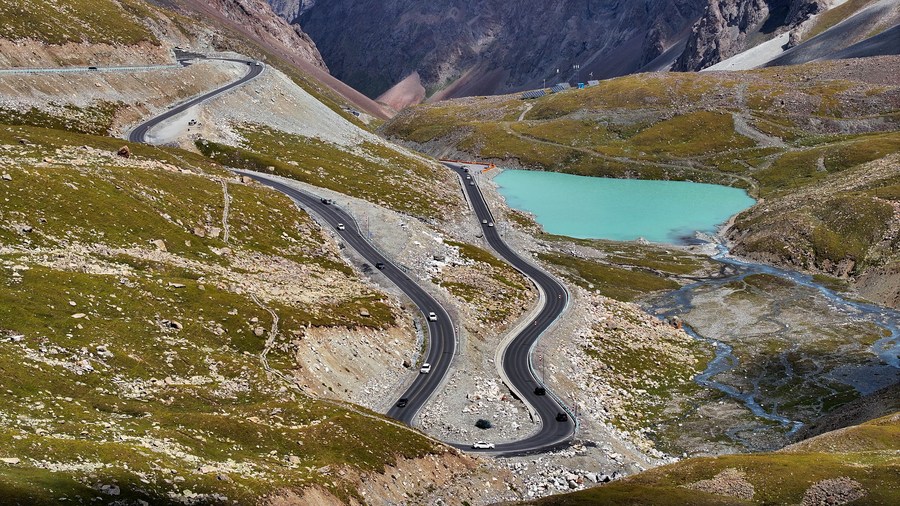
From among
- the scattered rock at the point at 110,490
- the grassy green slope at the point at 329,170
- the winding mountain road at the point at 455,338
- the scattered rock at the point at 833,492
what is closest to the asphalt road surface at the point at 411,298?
the winding mountain road at the point at 455,338

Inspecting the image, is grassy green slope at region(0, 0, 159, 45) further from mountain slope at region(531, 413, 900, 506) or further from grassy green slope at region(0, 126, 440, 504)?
mountain slope at region(531, 413, 900, 506)

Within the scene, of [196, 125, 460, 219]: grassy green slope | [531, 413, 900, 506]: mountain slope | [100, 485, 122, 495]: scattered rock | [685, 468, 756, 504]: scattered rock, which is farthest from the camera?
[196, 125, 460, 219]: grassy green slope

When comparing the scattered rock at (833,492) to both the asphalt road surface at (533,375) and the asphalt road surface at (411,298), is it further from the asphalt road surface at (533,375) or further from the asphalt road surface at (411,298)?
the asphalt road surface at (411,298)

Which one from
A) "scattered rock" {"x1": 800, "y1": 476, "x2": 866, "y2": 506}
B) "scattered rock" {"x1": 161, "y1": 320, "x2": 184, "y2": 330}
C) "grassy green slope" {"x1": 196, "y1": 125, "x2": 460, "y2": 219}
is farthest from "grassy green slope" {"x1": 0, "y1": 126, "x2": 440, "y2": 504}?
"grassy green slope" {"x1": 196, "y1": 125, "x2": 460, "y2": 219}

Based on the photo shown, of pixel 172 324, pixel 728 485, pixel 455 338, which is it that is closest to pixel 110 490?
pixel 172 324

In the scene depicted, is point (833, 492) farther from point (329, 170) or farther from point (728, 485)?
point (329, 170)

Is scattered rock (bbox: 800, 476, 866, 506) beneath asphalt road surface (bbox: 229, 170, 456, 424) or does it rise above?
above

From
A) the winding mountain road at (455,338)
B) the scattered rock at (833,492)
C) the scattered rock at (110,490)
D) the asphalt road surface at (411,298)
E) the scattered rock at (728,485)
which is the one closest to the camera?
the scattered rock at (110,490)
